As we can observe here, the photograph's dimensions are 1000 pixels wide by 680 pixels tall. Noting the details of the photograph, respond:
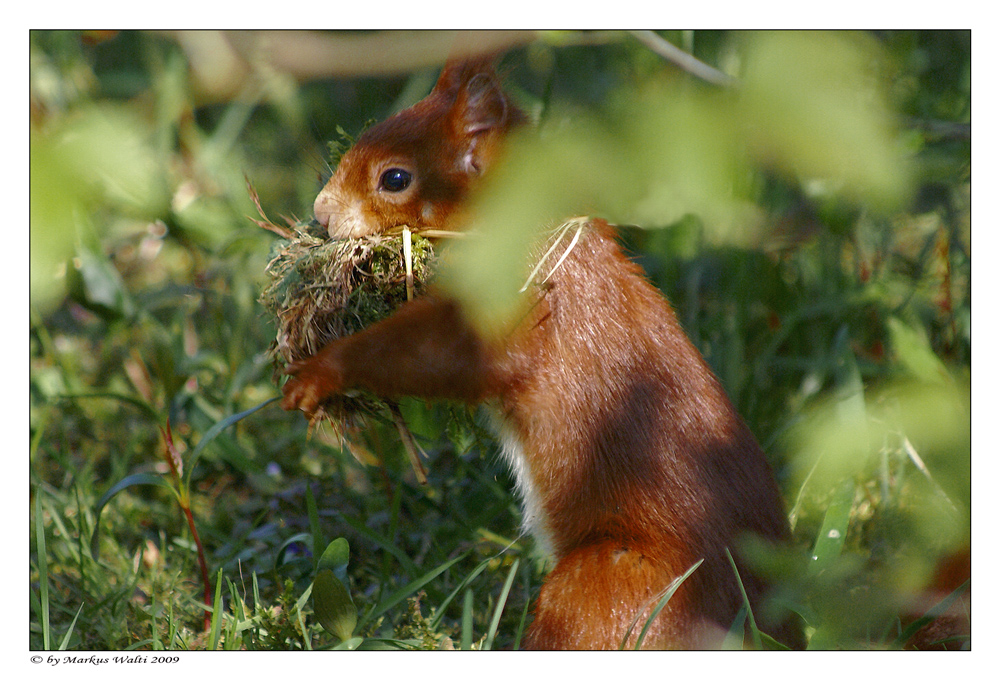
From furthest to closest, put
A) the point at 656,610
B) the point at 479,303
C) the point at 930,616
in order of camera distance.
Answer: the point at 930,616
the point at 656,610
the point at 479,303

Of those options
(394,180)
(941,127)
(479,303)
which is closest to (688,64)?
(479,303)

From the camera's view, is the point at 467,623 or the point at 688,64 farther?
the point at 467,623

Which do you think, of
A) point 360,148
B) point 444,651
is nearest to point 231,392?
point 360,148

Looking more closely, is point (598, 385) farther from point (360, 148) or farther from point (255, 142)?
point (255, 142)

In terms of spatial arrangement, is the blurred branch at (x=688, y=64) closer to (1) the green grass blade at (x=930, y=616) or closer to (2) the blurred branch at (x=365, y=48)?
(2) the blurred branch at (x=365, y=48)

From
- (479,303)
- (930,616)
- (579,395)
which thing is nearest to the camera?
(479,303)

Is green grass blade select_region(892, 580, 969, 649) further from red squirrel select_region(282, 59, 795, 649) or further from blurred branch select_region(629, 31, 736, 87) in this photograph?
blurred branch select_region(629, 31, 736, 87)

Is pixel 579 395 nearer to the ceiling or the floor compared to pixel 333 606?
nearer to the ceiling

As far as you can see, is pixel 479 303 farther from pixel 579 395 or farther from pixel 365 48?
pixel 365 48

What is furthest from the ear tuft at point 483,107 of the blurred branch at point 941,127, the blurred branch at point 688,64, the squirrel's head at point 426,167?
the blurred branch at point 941,127
